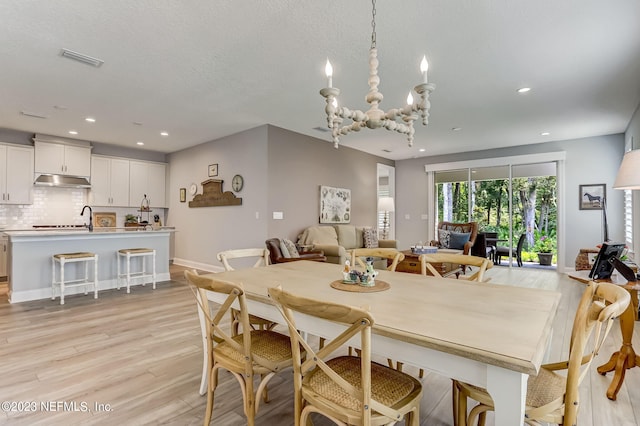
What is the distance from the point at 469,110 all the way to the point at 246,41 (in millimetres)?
3242

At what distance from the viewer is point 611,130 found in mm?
5656

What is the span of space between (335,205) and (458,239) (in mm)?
2484

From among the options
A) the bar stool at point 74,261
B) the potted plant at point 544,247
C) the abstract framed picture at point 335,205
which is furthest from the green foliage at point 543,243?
the bar stool at point 74,261

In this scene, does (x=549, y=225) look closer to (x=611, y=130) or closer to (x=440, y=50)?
(x=611, y=130)

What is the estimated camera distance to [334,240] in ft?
19.7

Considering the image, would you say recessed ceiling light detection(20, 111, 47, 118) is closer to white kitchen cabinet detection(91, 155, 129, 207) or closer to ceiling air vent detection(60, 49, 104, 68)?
white kitchen cabinet detection(91, 155, 129, 207)

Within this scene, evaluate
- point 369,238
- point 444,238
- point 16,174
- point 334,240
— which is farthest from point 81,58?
point 444,238

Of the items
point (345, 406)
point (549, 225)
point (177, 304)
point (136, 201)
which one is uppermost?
point (136, 201)

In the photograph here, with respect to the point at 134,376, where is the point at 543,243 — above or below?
above

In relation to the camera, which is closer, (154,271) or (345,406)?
(345,406)

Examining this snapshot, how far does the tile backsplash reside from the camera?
19.4 feet

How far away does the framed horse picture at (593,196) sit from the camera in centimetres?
601

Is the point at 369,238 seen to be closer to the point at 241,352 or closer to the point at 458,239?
the point at 458,239

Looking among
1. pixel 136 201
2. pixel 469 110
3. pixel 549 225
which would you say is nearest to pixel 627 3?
pixel 469 110
